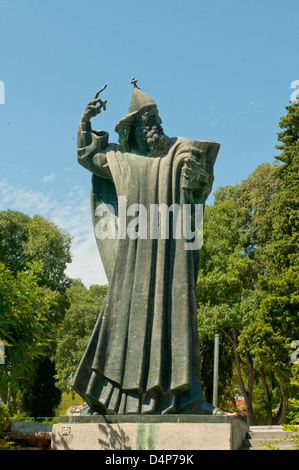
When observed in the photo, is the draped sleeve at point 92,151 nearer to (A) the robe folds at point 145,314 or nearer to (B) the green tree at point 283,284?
(A) the robe folds at point 145,314

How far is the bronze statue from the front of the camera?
22.9 feet

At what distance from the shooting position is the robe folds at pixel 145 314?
22.9 ft

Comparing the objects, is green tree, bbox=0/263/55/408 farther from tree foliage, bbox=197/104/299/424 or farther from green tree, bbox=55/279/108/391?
green tree, bbox=55/279/108/391

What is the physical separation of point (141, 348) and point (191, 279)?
3.77 ft

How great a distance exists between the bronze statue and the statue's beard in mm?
15

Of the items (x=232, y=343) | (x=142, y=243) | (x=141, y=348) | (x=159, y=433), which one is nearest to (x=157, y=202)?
(x=142, y=243)

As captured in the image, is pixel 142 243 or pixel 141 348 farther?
pixel 142 243

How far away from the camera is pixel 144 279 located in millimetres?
7512

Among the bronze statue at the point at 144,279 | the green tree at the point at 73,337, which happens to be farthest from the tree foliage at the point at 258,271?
the bronze statue at the point at 144,279

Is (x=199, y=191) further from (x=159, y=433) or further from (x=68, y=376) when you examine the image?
(x=68, y=376)

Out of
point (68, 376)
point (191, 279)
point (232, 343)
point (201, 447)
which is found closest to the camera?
point (201, 447)

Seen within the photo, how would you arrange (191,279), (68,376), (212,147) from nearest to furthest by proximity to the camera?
(191,279) → (212,147) → (68,376)

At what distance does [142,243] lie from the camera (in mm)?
7754

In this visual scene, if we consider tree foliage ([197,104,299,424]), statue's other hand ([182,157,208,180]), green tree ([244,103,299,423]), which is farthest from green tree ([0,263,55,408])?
tree foliage ([197,104,299,424])
